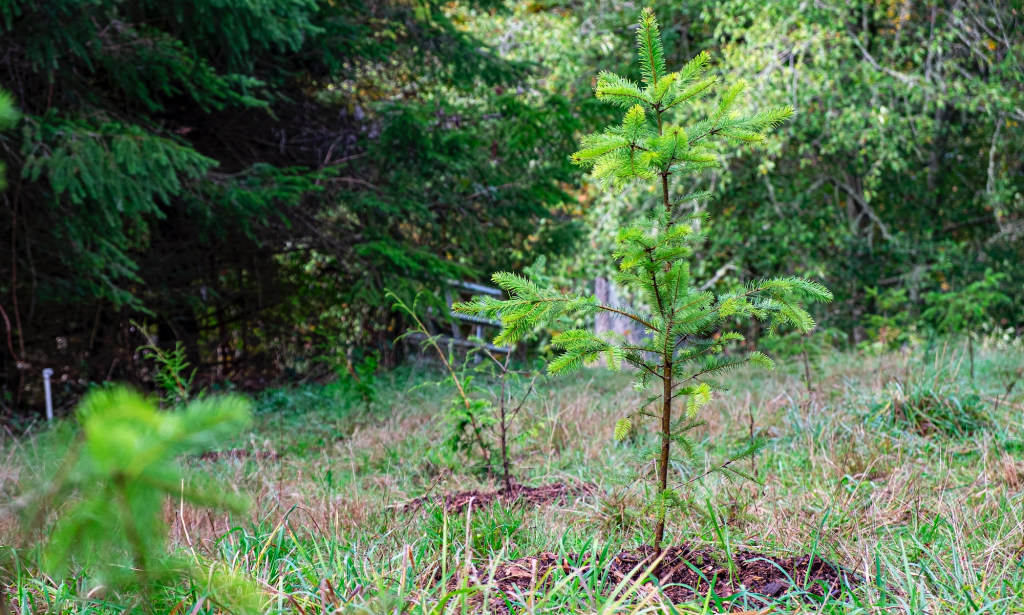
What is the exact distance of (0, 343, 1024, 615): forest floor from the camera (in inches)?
66.3

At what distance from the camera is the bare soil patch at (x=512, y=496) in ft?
8.81

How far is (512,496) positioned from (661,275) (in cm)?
121

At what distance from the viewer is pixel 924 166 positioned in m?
10.4

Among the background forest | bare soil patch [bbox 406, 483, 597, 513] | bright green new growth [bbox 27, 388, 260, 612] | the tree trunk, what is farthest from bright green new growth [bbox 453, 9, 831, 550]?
the background forest

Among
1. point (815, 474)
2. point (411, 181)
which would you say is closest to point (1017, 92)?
point (411, 181)

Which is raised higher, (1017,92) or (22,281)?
(1017,92)

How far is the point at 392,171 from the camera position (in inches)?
275

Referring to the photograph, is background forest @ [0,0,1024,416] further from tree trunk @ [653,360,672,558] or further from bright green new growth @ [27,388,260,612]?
bright green new growth @ [27,388,260,612]

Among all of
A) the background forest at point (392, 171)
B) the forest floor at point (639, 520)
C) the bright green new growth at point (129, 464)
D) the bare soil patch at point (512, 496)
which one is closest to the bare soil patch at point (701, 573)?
the forest floor at point (639, 520)

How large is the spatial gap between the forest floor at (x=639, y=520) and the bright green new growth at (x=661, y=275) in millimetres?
325

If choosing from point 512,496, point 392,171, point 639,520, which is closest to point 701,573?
point 639,520

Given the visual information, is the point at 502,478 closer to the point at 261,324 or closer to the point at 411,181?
the point at 411,181

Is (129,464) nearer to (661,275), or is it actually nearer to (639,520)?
(661,275)

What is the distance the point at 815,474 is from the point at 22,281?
520 cm
